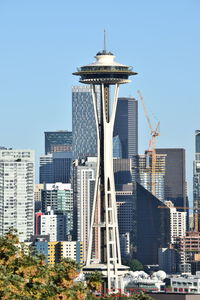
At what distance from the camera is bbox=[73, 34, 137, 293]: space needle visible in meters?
146

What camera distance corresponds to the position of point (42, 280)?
54719 mm

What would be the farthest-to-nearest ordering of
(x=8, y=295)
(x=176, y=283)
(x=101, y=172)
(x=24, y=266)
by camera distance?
1. (x=176, y=283)
2. (x=101, y=172)
3. (x=24, y=266)
4. (x=8, y=295)

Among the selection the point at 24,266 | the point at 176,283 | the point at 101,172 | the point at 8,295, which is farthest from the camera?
the point at 176,283

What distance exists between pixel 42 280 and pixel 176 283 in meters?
142

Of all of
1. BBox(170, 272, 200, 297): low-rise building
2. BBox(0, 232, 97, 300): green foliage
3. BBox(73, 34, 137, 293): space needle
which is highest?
BBox(73, 34, 137, 293): space needle

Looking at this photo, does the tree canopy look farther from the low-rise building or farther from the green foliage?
the low-rise building

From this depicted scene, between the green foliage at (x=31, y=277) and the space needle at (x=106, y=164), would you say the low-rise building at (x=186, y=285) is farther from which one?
the green foliage at (x=31, y=277)

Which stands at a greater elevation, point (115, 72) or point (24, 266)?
point (115, 72)

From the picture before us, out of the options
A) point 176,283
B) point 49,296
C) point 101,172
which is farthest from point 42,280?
point 176,283

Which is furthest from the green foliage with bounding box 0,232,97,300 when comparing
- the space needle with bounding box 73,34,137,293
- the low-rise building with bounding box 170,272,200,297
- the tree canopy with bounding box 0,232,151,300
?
the low-rise building with bounding box 170,272,200,297

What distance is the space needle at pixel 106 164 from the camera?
145875 mm

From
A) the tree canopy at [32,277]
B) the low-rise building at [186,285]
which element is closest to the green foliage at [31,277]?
the tree canopy at [32,277]

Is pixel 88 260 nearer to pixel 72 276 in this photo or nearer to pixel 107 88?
pixel 107 88

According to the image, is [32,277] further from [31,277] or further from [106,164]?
[106,164]
